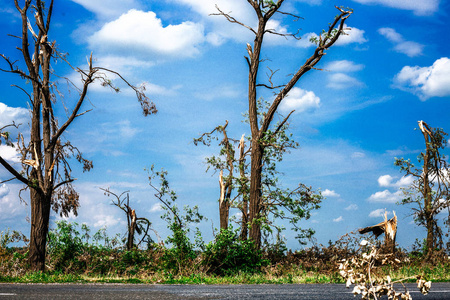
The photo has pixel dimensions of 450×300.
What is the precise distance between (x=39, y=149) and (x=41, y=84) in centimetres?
269

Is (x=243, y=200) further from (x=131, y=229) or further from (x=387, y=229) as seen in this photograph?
(x=387, y=229)

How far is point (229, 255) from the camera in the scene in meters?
15.5

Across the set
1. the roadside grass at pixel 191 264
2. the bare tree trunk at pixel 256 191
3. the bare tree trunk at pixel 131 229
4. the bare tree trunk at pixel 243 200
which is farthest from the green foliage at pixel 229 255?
the bare tree trunk at pixel 131 229

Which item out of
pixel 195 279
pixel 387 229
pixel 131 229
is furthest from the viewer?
pixel 131 229

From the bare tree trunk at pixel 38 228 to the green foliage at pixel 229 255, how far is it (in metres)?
6.41

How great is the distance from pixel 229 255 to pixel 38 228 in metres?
7.47

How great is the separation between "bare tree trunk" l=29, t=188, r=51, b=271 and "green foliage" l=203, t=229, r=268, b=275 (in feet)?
21.0

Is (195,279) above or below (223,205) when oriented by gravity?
below

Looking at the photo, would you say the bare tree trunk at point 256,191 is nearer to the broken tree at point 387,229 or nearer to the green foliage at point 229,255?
the green foliage at point 229,255

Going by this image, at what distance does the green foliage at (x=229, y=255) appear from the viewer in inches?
600

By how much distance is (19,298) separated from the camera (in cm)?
907

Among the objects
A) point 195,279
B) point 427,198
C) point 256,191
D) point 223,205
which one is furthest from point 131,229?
point 427,198

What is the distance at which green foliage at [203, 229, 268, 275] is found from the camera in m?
15.2

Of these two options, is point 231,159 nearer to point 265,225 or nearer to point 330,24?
point 265,225
